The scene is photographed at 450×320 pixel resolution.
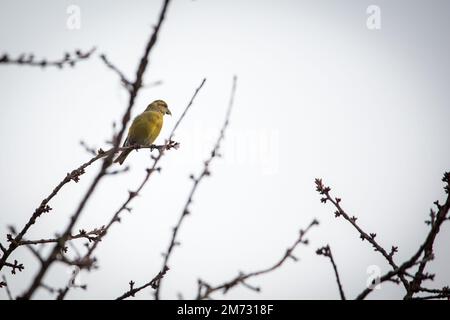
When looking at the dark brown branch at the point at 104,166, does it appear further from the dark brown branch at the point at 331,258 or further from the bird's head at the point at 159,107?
the bird's head at the point at 159,107

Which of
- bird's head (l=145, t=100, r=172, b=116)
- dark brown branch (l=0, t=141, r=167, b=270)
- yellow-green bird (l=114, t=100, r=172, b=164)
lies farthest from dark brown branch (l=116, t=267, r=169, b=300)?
bird's head (l=145, t=100, r=172, b=116)

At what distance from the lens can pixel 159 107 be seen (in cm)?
916

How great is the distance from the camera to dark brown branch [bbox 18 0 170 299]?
1309mm

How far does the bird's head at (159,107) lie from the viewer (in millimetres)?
9120

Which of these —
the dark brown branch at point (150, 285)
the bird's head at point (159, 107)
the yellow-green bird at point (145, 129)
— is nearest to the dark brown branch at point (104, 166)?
the dark brown branch at point (150, 285)

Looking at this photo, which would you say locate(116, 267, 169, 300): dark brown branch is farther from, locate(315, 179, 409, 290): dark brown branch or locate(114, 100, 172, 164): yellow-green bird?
locate(114, 100, 172, 164): yellow-green bird

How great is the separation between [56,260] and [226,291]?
2.87ft

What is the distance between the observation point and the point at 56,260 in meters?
1.35

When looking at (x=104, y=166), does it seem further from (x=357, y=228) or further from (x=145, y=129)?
(x=145, y=129)

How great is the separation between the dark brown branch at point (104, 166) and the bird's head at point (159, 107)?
306 inches

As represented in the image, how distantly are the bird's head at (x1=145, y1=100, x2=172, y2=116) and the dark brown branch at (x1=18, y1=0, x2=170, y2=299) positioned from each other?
7.77 meters
